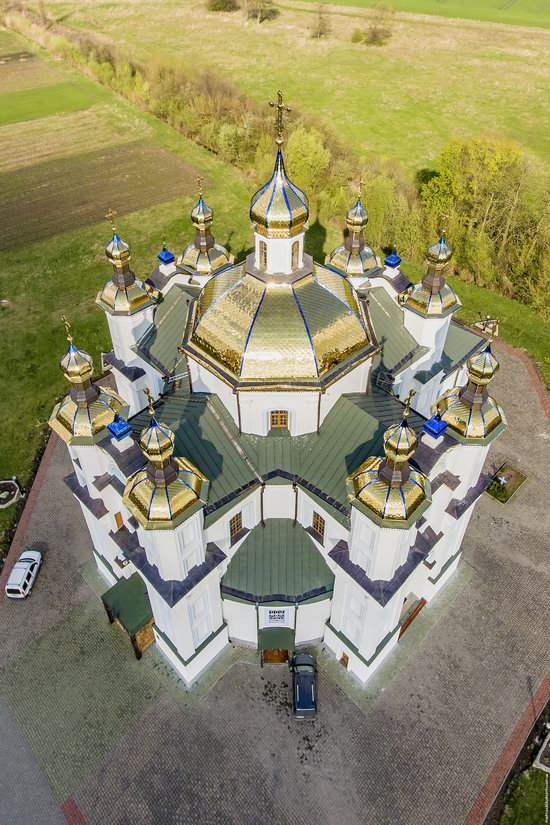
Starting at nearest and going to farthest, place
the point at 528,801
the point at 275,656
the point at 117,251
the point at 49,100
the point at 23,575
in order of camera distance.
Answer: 1. the point at 528,801
2. the point at 275,656
3. the point at 117,251
4. the point at 23,575
5. the point at 49,100

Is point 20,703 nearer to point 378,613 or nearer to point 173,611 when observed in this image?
point 173,611

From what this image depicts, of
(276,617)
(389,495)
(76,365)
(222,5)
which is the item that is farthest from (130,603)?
(222,5)

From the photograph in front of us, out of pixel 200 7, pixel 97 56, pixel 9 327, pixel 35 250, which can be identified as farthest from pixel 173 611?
pixel 200 7

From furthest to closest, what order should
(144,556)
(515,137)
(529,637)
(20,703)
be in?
(515,137) < (529,637) < (20,703) < (144,556)

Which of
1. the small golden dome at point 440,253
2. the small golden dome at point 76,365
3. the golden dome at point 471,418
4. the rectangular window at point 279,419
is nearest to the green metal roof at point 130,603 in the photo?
the rectangular window at point 279,419

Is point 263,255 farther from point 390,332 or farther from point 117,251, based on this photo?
point 390,332

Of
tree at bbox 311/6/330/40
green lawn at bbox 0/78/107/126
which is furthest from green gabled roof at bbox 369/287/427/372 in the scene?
tree at bbox 311/6/330/40
